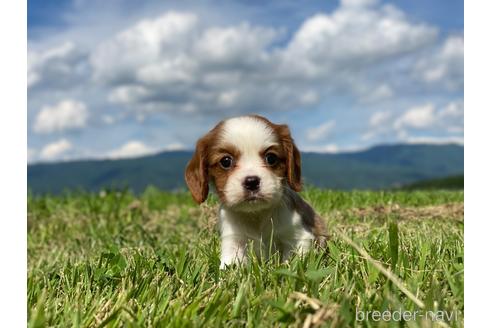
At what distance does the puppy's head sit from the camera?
453 centimetres

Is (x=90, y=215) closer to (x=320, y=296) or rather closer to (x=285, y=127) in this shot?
(x=285, y=127)

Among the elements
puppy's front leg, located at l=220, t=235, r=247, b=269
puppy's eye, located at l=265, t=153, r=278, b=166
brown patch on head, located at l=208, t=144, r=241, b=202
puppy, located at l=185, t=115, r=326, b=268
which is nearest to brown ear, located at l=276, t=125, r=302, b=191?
puppy, located at l=185, t=115, r=326, b=268

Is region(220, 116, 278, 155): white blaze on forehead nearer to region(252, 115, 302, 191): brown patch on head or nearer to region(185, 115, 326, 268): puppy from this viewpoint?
region(185, 115, 326, 268): puppy

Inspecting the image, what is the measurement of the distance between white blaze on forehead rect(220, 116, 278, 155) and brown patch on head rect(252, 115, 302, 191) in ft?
0.47

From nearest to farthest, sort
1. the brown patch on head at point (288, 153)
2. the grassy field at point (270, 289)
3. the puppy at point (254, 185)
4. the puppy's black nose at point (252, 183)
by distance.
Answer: the grassy field at point (270, 289), the puppy's black nose at point (252, 183), the puppy at point (254, 185), the brown patch on head at point (288, 153)

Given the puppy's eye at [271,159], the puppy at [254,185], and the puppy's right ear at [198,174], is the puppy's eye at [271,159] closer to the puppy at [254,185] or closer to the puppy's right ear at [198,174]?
the puppy at [254,185]

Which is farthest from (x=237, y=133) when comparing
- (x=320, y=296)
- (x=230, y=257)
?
(x=320, y=296)

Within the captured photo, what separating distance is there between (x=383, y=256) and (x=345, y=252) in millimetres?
285

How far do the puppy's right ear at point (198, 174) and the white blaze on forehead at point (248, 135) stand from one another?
0.34m

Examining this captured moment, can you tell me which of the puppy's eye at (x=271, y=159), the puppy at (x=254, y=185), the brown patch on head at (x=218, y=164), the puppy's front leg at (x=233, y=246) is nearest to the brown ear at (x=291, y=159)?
the puppy at (x=254, y=185)

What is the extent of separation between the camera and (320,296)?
3211 millimetres

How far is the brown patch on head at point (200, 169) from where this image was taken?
16.2ft

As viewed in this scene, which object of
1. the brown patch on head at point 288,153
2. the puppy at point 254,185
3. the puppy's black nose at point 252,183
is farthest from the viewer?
the brown patch on head at point 288,153
